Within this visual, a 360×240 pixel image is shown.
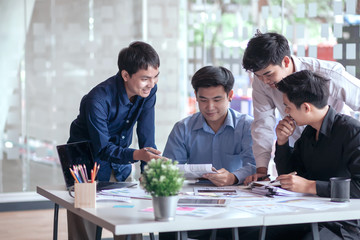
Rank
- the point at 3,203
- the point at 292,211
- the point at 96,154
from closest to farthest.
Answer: the point at 292,211, the point at 96,154, the point at 3,203

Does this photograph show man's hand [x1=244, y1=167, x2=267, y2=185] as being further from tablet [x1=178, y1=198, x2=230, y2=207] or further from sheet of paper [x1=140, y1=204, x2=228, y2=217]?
sheet of paper [x1=140, y1=204, x2=228, y2=217]

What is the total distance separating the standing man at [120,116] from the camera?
324 cm

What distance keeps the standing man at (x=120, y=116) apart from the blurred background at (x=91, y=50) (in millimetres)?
2742

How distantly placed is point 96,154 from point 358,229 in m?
1.44

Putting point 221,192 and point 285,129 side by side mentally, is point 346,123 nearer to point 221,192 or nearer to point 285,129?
point 285,129

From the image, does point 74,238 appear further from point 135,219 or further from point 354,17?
point 354,17

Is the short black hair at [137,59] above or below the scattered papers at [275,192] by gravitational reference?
above

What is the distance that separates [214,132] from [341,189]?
41.6 inches

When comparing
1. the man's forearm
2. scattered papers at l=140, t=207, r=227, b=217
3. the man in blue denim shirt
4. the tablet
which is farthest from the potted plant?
the man's forearm

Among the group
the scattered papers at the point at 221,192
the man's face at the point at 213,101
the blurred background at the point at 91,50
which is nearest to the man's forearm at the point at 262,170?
the scattered papers at the point at 221,192

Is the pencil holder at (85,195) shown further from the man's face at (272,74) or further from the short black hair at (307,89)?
the man's face at (272,74)

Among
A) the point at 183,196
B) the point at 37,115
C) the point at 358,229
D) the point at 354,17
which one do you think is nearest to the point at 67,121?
the point at 37,115

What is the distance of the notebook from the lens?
2912mm

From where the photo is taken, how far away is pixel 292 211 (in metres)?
2.30
